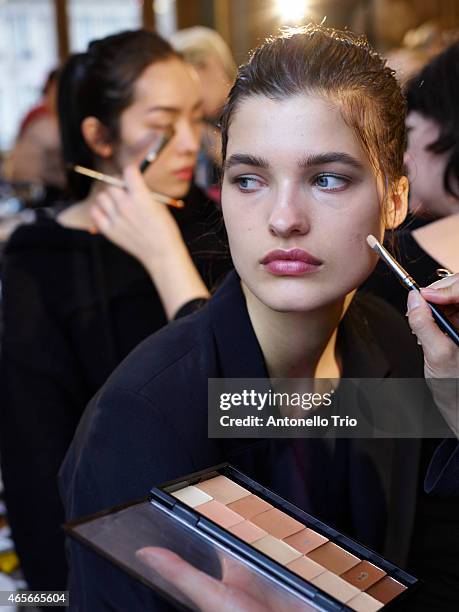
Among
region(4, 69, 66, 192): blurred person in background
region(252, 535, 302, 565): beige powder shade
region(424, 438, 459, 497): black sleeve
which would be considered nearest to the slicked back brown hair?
region(424, 438, 459, 497): black sleeve

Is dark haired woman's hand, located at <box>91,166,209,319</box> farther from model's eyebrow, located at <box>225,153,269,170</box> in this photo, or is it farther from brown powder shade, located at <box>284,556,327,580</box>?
brown powder shade, located at <box>284,556,327,580</box>

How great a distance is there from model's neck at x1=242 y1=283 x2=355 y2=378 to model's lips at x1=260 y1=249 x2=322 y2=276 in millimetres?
80

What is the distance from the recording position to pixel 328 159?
25.8 inches

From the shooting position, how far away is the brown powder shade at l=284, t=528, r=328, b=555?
0.57 m

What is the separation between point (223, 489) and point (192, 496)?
38 mm

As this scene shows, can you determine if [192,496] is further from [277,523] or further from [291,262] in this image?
[291,262]

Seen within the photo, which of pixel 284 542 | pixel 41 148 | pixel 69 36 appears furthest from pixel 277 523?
pixel 69 36

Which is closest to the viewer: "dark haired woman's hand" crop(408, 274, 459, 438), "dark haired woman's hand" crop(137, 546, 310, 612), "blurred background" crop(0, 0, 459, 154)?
"dark haired woman's hand" crop(137, 546, 310, 612)

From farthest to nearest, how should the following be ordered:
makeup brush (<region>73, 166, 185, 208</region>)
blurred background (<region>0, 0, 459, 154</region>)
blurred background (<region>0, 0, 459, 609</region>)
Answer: blurred background (<region>0, 0, 459, 154</region>), blurred background (<region>0, 0, 459, 609</region>), makeup brush (<region>73, 166, 185, 208</region>)

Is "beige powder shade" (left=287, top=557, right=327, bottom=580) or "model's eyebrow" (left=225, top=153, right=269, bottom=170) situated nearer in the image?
"beige powder shade" (left=287, top=557, right=327, bottom=580)

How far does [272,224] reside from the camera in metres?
0.64

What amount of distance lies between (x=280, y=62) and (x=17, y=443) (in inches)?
28.6

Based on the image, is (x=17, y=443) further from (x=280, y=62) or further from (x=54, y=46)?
(x=54, y=46)

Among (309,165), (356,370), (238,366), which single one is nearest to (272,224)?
(309,165)
